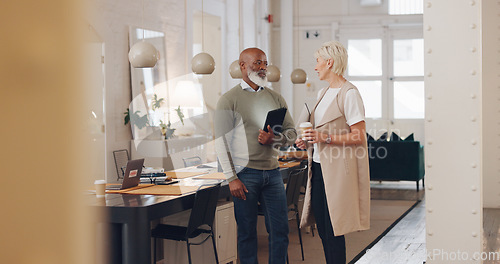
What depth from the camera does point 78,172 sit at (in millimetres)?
295

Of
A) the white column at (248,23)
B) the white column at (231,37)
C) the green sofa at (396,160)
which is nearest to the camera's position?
the green sofa at (396,160)

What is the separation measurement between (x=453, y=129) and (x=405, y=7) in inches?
428

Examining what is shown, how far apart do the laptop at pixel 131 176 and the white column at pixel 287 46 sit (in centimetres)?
914

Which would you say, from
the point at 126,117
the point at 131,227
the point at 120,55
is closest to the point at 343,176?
the point at 131,227

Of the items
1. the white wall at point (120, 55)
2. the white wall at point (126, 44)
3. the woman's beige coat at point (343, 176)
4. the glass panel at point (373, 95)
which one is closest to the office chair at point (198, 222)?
the woman's beige coat at point (343, 176)

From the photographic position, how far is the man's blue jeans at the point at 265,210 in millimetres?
3674

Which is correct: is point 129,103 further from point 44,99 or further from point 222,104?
point 44,99

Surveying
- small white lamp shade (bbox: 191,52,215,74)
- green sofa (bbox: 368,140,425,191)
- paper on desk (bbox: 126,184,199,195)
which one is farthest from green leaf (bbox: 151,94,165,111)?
paper on desk (bbox: 126,184,199,195)

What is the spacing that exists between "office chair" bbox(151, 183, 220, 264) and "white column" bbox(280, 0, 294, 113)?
9.34 meters

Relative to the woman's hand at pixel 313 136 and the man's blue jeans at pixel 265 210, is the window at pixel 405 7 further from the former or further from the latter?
the woman's hand at pixel 313 136

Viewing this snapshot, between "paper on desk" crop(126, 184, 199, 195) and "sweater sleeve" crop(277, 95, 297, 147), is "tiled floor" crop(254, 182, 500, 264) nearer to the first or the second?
"paper on desk" crop(126, 184, 199, 195)

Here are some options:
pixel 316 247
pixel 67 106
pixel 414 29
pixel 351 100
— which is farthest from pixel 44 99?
pixel 414 29

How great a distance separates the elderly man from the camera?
12.1 ft

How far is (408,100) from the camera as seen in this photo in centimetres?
1302
